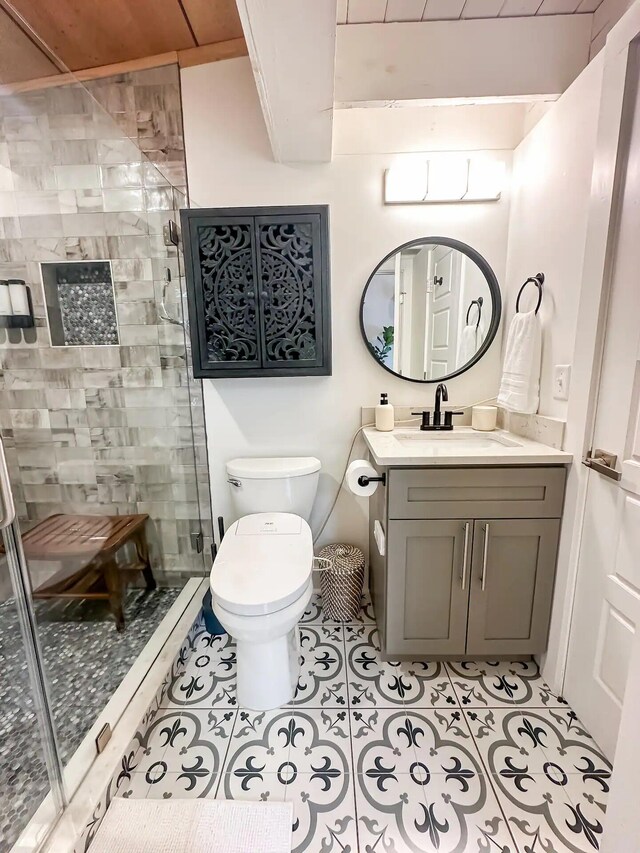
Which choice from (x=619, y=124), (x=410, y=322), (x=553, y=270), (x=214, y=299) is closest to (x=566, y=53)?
(x=619, y=124)

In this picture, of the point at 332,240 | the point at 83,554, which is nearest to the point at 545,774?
the point at 83,554

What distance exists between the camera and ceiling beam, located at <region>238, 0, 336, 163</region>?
886 millimetres

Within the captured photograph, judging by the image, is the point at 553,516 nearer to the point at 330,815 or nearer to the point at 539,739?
the point at 539,739

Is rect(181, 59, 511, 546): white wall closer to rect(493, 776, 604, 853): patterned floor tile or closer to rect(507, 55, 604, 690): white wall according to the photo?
rect(507, 55, 604, 690): white wall

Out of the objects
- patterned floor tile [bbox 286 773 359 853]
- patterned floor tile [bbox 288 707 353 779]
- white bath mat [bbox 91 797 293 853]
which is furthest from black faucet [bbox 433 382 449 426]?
white bath mat [bbox 91 797 293 853]

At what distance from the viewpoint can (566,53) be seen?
136 cm

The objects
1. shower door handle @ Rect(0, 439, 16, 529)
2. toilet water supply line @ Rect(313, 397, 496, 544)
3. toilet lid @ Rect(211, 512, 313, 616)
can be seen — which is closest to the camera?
shower door handle @ Rect(0, 439, 16, 529)

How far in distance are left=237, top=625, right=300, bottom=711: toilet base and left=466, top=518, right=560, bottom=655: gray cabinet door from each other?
28.1 inches

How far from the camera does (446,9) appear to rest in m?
1.32

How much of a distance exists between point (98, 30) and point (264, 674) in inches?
99.6

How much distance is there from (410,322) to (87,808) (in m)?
1.97

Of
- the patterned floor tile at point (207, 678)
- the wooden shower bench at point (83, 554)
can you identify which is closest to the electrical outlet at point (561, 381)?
the patterned floor tile at point (207, 678)

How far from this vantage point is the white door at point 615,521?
1.05 m

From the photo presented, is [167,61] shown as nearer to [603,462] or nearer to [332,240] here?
[332,240]
